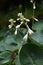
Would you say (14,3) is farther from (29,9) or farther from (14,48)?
(14,48)

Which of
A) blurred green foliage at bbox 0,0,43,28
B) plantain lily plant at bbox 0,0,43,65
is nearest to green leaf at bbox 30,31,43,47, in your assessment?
plantain lily plant at bbox 0,0,43,65

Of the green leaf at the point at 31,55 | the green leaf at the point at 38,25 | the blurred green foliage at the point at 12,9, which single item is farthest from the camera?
the blurred green foliage at the point at 12,9

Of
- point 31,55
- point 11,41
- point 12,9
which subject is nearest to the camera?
point 31,55

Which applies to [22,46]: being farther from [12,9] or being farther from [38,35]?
[12,9]

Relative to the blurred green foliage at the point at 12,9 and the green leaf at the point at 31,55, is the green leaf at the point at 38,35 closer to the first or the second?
the green leaf at the point at 31,55

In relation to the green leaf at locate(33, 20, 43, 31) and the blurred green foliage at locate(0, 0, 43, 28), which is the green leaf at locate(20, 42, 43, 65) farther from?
the blurred green foliage at locate(0, 0, 43, 28)

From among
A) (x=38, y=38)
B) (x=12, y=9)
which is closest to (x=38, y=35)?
(x=38, y=38)

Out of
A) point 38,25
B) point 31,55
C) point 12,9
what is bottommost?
point 31,55

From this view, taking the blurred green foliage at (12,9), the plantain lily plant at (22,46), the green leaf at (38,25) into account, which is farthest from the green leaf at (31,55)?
the blurred green foliage at (12,9)
